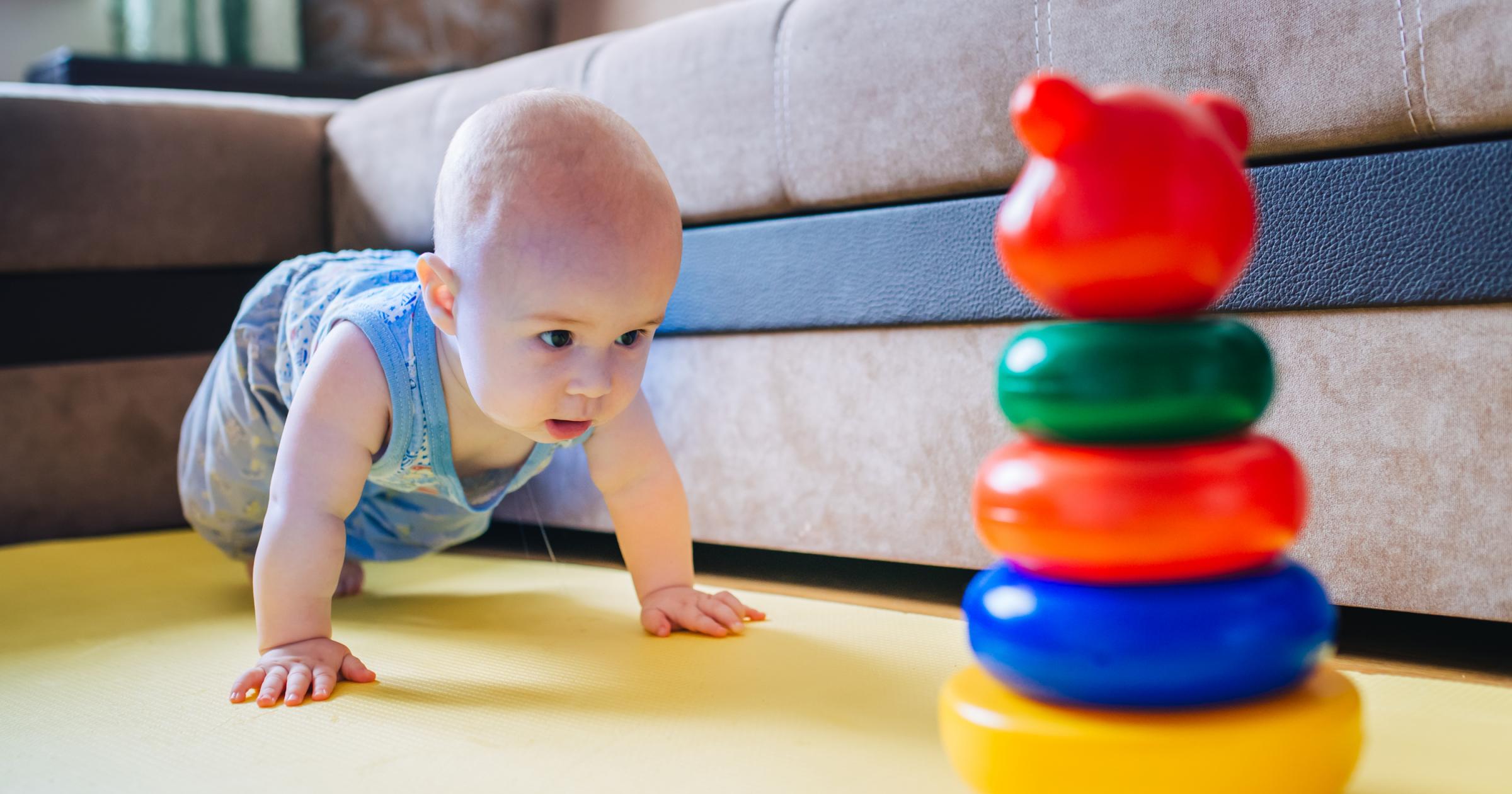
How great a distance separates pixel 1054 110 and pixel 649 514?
0.65m

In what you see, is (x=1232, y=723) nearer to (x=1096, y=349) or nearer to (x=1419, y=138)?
(x=1096, y=349)

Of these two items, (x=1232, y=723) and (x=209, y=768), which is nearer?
(x=1232, y=723)

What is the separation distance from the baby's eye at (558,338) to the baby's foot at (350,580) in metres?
0.53

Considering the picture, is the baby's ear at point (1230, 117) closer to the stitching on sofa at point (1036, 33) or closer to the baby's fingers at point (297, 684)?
the stitching on sofa at point (1036, 33)

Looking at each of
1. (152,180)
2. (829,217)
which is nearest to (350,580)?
(829,217)

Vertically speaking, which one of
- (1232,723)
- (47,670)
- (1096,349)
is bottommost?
(47,670)

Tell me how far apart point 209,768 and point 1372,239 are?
33.7 inches

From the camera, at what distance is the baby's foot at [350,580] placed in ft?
4.26

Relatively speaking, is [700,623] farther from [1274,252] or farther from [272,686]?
[1274,252]

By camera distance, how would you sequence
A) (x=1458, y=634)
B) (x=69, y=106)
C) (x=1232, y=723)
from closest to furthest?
(x=1232, y=723) < (x=1458, y=634) < (x=69, y=106)

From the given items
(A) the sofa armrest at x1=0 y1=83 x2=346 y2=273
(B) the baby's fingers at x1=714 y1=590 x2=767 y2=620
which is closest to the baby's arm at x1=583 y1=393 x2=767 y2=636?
(B) the baby's fingers at x1=714 y1=590 x2=767 y2=620

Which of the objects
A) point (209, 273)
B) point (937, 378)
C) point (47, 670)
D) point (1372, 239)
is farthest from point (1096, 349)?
point (209, 273)

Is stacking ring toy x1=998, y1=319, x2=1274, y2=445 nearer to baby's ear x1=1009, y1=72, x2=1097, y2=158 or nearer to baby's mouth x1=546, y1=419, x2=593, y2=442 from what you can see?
baby's ear x1=1009, y1=72, x2=1097, y2=158

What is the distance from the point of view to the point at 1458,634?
0.93 m
